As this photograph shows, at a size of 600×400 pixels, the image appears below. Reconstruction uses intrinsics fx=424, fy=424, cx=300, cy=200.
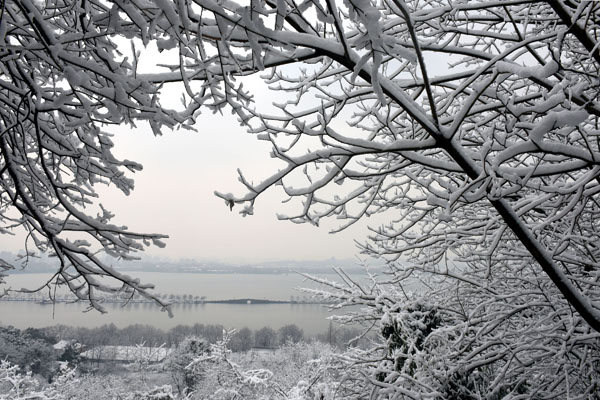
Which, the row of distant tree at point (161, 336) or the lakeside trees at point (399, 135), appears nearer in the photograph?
the lakeside trees at point (399, 135)

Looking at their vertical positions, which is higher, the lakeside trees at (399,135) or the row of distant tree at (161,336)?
the lakeside trees at (399,135)

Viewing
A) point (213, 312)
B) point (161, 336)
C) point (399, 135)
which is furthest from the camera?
point (213, 312)

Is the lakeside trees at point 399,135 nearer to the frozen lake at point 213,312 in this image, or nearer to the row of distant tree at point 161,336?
the frozen lake at point 213,312

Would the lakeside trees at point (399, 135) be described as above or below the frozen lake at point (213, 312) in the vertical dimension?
above

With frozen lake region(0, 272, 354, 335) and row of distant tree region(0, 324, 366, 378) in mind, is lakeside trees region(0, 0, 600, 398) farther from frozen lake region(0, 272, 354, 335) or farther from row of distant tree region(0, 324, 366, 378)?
row of distant tree region(0, 324, 366, 378)

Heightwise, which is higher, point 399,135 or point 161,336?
point 399,135

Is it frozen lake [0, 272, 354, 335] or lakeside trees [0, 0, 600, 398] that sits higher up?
lakeside trees [0, 0, 600, 398]

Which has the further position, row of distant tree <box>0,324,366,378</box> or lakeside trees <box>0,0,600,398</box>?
row of distant tree <box>0,324,366,378</box>

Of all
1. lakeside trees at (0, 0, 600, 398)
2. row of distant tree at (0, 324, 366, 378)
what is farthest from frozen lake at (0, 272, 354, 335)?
lakeside trees at (0, 0, 600, 398)

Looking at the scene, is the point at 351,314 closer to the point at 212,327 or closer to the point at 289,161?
the point at 289,161

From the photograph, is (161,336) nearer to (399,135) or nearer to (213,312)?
(213,312)

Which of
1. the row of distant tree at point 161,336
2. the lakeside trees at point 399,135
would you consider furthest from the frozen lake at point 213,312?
the lakeside trees at point 399,135

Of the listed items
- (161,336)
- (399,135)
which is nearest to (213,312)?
(161,336)

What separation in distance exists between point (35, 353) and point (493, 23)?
98.0ft
